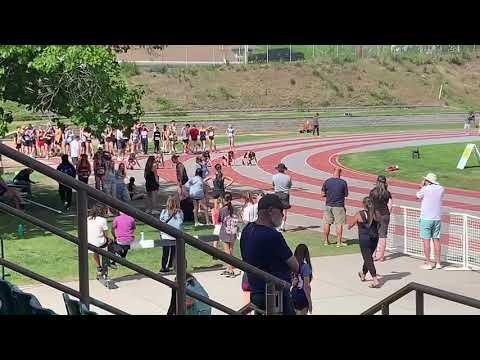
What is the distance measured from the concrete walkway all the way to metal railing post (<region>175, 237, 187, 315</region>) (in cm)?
599

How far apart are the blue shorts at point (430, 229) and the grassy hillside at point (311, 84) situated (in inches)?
1973

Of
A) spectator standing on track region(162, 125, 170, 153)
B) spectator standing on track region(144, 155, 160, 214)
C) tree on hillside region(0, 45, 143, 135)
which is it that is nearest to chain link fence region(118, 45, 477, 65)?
spectator standing on track region(162, 125, 170, 153)

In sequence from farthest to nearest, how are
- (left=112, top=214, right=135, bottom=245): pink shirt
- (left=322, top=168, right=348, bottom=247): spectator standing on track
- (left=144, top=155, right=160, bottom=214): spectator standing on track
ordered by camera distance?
(left=144, top=155, right=160, bottom=214): spectator standing on track
(left=322, top=168, right=348, bottom=247): spectator standing on track
(left=112, top=214, right=135, bottom=245): pink shirt

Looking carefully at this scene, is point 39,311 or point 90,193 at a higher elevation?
point 90,193

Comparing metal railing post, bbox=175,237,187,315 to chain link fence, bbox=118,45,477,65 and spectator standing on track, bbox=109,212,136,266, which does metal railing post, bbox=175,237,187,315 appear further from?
chain link fence, bbox=118,45,477,65

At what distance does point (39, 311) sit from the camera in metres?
3.90

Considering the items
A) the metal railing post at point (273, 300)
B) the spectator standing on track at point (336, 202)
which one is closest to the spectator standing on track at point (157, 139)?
the spectator standing on track at point (336, 202)

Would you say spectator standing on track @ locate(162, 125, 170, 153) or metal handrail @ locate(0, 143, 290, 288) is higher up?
metal handrail @ locate(0, 143, 290, 288)

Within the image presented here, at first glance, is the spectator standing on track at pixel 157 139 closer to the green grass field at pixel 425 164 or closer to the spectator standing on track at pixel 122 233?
the green grass field at pixel 425 164

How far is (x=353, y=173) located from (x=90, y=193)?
23827 millimetres

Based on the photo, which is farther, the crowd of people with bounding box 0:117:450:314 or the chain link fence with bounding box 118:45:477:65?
the chain link fence with bounding box 118:45:477:65

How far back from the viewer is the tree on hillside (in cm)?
1634
